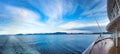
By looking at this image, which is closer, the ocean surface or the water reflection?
the ocean surface

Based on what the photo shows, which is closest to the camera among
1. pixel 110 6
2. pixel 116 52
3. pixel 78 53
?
pixel 116 52

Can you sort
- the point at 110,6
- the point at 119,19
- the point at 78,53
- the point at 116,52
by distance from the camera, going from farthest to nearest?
1. the point at 78,53
2. the point at 110,6
3. the point at 116,52
4. the point at 119,19

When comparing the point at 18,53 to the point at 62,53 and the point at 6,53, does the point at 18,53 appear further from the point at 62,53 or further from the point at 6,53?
the point at 62,53

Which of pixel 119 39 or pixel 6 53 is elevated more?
pixel 119 39

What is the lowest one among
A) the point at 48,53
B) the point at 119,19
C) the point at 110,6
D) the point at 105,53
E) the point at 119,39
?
the point at 48,53

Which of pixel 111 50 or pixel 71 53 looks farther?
pixel 71 53

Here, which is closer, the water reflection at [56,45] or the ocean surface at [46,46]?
the ocean surface at [46,46]

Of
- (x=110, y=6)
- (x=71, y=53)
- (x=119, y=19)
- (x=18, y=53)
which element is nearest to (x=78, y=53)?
(x=71, y=53)

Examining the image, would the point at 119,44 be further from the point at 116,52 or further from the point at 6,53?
the point at 6,53

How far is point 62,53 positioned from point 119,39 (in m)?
13.6

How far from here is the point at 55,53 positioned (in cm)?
1742

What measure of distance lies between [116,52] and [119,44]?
23 cm

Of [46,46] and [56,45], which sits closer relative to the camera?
[46,46]

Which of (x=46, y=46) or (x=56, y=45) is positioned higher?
(x=56, y=45)
